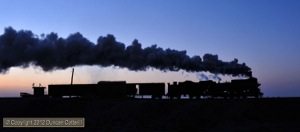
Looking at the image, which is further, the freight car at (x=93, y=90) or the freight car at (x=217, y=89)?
the freight car at (x=93, y=90)

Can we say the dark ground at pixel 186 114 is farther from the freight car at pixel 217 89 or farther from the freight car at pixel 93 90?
the freight car at pixel 217 89

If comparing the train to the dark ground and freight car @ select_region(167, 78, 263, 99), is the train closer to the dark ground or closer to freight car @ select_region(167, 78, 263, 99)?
freight car @ select_region(167, 78, 263, 99)

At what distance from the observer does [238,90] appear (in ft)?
138

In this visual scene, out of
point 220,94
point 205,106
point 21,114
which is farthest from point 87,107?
point 220,94

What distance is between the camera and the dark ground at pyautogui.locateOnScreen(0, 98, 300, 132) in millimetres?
26516

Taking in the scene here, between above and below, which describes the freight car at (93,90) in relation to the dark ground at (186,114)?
above

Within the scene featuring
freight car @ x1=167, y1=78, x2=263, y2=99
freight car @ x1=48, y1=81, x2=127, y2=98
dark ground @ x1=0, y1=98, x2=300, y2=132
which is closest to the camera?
dark ground @ x1=0, y1=98, x2=300, y2=132

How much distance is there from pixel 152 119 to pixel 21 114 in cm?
1221

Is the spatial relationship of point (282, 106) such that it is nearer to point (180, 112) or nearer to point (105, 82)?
point (180, 112)

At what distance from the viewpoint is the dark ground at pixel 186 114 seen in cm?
2652

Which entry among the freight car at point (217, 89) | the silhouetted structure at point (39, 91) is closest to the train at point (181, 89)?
the freight car at point (217, 89)

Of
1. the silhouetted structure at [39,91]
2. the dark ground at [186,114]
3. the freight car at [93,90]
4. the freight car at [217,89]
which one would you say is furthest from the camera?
the silhouetted structure at [39,91]

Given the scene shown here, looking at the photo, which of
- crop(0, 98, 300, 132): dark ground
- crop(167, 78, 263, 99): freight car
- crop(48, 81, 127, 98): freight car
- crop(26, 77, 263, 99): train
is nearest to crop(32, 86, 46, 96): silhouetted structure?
crop(48, 81, 127, 98): freight car

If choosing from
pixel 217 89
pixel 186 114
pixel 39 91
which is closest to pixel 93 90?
pixel 39 91
